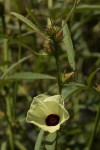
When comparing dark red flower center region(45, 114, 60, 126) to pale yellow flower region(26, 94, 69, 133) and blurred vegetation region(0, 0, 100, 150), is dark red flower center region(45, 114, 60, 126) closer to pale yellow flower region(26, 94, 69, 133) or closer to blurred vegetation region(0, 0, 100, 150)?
pale yellow flower region(26, 94, 69, 133)

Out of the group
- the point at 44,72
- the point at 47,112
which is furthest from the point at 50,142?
the point at 44,72

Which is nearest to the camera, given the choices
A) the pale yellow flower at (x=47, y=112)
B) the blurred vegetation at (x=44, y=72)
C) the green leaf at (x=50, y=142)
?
the pale yellow flower at (x=47, y=112)

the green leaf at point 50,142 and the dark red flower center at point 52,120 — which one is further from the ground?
the dark red flower center at point 52,120

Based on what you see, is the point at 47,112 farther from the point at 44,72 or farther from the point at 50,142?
the point at 44,72

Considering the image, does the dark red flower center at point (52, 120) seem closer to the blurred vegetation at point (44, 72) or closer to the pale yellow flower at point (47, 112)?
the pale yellow flower at point (47, 112)

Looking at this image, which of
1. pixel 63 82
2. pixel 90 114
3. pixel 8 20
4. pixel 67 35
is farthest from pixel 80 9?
pixel 90 114

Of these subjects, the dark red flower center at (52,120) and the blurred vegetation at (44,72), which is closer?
the dark red flower center at (52,120)

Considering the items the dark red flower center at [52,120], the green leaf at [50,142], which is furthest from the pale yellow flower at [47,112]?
the green leaf at [50,142]

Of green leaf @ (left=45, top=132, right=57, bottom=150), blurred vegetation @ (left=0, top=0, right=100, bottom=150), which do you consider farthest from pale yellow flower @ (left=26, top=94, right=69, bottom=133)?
blurred vegetation @ (left=0, top=0, right=100, bottom=150)
